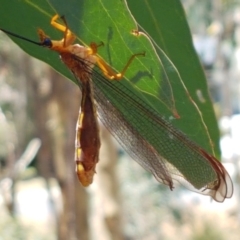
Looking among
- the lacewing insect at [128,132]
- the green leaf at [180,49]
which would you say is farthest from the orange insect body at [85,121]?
the green leaf at [180,49]

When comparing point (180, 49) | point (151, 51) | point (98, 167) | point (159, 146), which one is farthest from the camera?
point (98, 167)

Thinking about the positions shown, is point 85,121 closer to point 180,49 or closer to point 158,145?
point 158,145

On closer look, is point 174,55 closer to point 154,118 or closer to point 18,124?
point 154,118

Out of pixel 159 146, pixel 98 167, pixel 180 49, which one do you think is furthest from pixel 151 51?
pixel 98 167

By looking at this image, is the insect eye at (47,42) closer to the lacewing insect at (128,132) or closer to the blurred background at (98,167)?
the lacewing insect at (128,132)

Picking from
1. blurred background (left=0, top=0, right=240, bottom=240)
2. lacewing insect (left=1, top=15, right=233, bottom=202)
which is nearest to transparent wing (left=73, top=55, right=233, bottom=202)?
lacewing insect (left=1, top=15, right=233, bottom=202)

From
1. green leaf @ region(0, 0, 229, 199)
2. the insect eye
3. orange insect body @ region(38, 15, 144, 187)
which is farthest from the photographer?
orange insect body @ region(38, 15, 144, 187)

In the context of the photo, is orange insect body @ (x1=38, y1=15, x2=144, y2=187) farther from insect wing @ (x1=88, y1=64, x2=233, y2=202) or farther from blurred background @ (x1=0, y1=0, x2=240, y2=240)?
blurred background @ (x1=0, y1=0, x2=240, y2=240)
